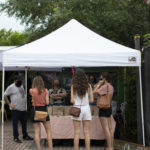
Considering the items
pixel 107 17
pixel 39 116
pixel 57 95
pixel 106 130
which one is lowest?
pixel 106 130

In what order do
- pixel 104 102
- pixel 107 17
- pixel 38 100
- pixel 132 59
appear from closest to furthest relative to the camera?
pixel 38 100, pixel 104 102, pixel 132 59, pixel 107 17

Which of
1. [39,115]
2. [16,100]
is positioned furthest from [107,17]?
[39,115]

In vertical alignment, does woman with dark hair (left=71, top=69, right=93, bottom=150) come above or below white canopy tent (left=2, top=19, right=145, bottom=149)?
below

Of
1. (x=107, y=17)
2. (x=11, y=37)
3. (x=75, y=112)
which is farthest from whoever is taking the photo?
(x=11, y=37)

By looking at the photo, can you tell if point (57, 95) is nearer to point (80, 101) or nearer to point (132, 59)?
point (80, 101)

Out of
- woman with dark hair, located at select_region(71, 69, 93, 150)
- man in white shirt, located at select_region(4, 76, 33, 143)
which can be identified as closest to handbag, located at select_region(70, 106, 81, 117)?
woman with dark hair, located at select_region(71, 69, 93, 150)

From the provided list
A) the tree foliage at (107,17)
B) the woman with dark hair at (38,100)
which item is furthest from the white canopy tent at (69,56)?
the tree foliage at (107,17)

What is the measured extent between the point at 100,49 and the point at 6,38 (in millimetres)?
30364

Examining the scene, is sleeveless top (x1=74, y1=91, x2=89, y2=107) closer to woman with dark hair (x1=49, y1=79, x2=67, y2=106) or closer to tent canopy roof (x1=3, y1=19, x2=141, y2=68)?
tent canopy roof (x1=3, y1=19, x2=141, y2=68)

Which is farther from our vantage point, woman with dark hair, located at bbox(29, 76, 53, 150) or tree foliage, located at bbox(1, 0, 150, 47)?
tree foliage, located at bbox(1, 0, 150, 47)

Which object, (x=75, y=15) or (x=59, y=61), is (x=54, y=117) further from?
(x=75, y=15)

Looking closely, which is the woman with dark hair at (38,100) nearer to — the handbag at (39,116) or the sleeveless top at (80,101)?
the handbag at (39,116)

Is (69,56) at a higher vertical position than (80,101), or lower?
higher

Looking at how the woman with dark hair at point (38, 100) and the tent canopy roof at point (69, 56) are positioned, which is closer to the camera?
the woman with dark hair at point (38, 100)
